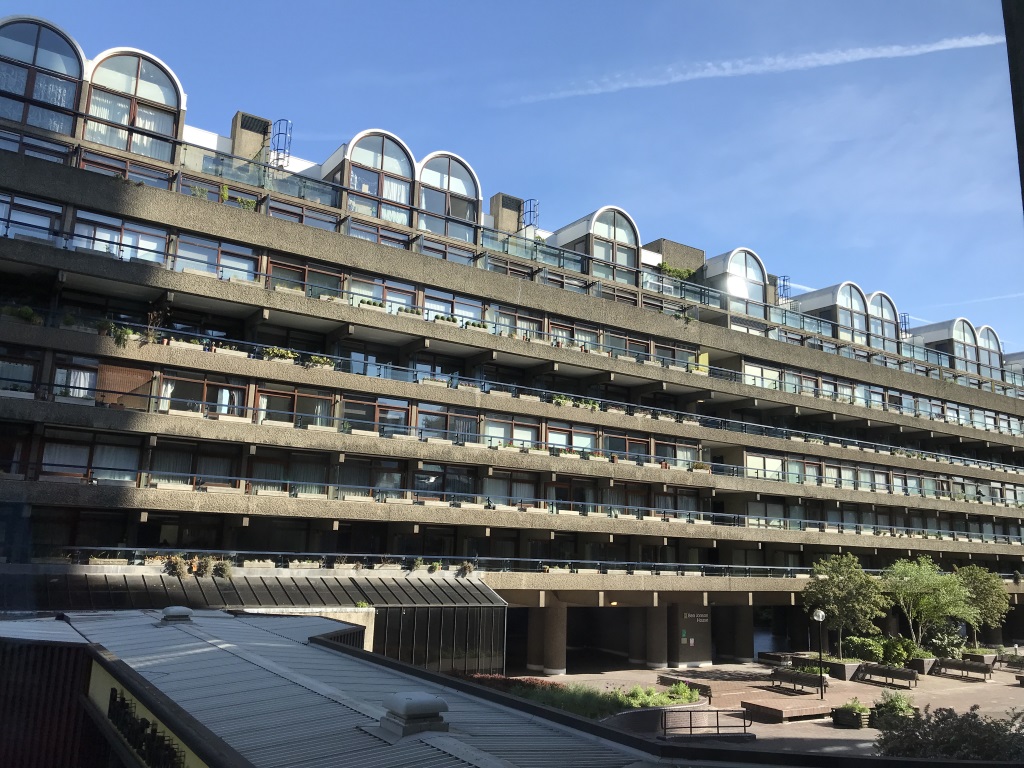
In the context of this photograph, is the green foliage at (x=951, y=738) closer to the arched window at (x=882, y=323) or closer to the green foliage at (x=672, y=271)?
the green foliage at (x=672, y=271)

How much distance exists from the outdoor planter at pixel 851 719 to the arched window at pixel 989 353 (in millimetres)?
53066

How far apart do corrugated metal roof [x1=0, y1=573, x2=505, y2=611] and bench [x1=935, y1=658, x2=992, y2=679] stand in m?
27.0

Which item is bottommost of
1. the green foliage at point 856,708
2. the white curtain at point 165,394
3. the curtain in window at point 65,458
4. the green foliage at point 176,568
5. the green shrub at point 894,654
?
the green foliage at point 856,708

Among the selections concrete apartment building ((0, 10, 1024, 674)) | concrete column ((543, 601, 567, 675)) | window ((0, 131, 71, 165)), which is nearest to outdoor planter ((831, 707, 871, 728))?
concrete apartment building ((0, 10, 1024, 674))

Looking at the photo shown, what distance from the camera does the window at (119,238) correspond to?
31.1m

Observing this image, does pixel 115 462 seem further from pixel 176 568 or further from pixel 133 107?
pixel 133 107

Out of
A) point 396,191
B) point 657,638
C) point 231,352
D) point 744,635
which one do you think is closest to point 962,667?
point 744,635

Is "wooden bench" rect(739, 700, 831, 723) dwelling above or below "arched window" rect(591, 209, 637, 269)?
below

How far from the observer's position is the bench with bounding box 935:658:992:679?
42.9m

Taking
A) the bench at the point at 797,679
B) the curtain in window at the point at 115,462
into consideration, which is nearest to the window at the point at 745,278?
the bench at the point at 797,679

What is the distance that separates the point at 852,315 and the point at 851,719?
40.1 metres

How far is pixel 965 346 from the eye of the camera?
237 feet

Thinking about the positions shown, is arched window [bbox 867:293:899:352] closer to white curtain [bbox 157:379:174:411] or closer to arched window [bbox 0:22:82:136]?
white curtain [bbox 157:379:174:411]

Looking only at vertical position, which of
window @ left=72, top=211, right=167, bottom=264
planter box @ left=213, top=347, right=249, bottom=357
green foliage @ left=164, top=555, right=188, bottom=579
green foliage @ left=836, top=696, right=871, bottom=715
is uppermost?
window @ left=72, top=211, right=167, bottom=264
